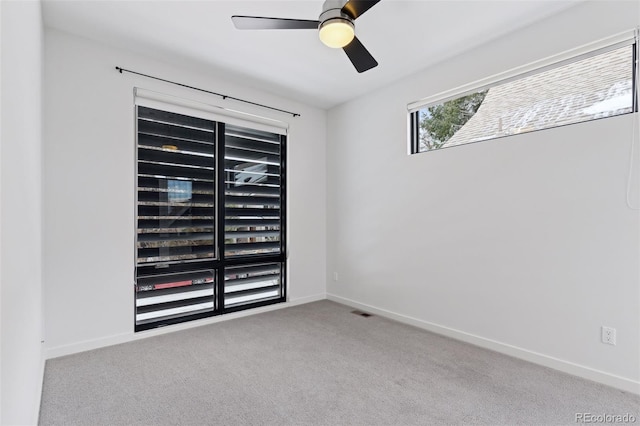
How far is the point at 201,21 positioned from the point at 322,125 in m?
2.33

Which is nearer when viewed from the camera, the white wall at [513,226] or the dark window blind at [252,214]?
the white wall at [513,226]

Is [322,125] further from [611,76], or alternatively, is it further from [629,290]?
[629,290]

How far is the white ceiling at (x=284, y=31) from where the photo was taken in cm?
241

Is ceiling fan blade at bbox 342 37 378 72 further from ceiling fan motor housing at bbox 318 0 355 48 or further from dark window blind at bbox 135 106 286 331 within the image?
dark window blind at bbox 135 106 286 331

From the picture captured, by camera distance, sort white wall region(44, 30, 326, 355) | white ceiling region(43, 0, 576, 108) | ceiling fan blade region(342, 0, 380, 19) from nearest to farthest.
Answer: ceiling fan blade region(342, 0, 380, 19), white ceiling region(43, 0, 576, 108), white wall region(44, 30, 326, 355)

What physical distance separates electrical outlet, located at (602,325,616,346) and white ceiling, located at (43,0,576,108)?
238 cm

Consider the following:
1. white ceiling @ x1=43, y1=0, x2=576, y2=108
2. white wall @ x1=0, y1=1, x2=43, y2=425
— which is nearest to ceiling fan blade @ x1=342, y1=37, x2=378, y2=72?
white ceiling @ x1=43, y1=0, x2=576, y2=108

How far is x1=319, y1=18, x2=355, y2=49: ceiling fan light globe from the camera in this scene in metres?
1.94

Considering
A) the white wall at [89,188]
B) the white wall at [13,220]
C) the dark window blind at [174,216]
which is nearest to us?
the white wall at [13,220]

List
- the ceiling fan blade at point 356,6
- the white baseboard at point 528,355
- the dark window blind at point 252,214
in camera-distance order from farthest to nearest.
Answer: the dark window blind at point 252,214, the white baseboard at point 528,355, the ceiling fan blade at point 356,6

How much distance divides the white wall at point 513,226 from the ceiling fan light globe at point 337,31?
5.46 ft

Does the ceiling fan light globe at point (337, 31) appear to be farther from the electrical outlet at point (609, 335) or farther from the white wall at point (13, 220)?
the electrical outlet at point (609, 335)

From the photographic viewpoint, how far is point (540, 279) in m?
2.58

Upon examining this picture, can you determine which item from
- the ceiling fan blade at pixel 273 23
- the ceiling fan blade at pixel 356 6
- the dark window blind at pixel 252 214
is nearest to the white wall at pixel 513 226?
the dark window blind at pixel 252 214
